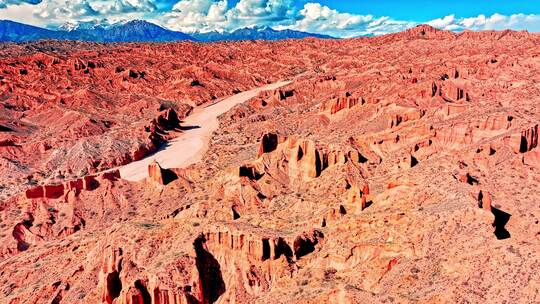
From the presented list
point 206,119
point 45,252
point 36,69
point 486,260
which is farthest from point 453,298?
point 36,69

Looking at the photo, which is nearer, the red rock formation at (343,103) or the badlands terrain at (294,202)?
the badlands terrain at (294,202)

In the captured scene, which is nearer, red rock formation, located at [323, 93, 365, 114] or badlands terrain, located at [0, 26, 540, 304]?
badlands terrain, located at [0, 26, 540, 304]

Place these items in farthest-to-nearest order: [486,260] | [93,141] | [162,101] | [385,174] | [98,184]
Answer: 1. [162,101]
2. [93,141]
3. [98,184]
4. [385,174]
5. [486,260]

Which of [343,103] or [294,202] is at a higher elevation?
[343,103]

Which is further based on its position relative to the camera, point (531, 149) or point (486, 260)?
point (531, 149)

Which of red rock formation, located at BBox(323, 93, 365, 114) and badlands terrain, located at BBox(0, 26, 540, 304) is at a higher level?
red rock formation, located at BBox(323, 93, 365, 114)

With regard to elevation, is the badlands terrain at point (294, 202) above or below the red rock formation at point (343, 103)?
below

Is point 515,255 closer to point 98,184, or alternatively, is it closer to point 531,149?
point 531,149

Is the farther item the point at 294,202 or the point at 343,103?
the point at 343,103
